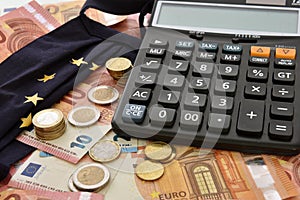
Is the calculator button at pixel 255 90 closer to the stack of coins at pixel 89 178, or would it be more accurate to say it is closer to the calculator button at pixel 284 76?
the calculator button at pixel 284 76

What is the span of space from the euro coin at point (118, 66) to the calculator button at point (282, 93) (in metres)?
0.15

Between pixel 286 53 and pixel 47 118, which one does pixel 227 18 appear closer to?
pixel 286 53

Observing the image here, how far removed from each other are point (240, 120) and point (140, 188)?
98 millimetres

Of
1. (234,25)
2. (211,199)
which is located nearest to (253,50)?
(234,25)

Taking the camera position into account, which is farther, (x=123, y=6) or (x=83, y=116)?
(x=123, y=6)

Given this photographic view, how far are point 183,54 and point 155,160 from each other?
11cm

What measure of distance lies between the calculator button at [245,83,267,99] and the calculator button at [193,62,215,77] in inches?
1.4

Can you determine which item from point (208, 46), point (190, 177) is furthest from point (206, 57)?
point (190, 177)

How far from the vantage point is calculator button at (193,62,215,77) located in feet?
1.44

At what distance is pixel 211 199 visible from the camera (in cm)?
37

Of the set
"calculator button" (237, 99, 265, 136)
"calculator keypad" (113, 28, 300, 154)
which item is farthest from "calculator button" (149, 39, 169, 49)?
"calculator button" (237, 99, 265, 136)

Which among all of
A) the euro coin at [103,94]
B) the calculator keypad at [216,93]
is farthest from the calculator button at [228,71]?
the euro coin at [103,94]

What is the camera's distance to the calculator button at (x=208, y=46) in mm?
461

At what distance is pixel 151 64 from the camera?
0.45 m
